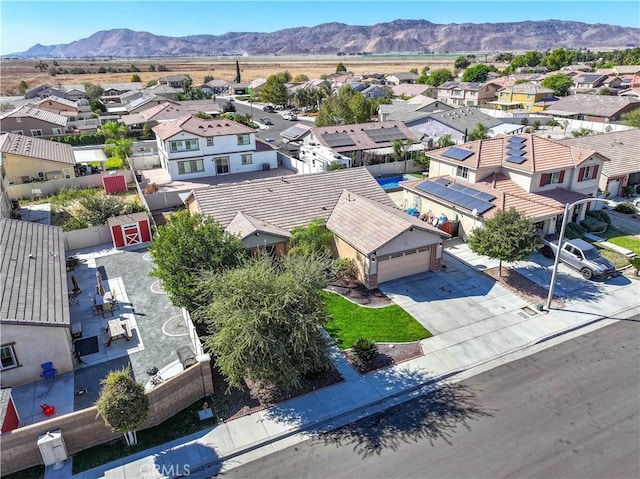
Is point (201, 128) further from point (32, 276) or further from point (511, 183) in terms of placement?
point (511, 183)

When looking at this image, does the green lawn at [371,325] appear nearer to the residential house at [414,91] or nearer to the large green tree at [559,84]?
the residential house at [414,91]

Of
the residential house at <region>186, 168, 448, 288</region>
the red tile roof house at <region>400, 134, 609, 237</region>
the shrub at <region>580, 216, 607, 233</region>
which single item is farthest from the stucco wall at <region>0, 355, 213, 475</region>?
the shrub at <region>580, 216, 607, 233</region>

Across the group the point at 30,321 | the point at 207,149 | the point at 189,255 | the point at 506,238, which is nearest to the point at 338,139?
the point at 207,149

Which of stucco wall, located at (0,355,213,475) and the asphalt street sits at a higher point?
stucco wall, located at (0,355,213,475)

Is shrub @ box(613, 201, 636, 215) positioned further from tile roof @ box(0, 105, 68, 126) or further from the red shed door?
tile roof @ box(0, 105, 68, 126)

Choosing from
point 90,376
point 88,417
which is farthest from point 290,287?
point 90,376

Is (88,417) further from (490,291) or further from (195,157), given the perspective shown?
(195,157)
